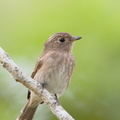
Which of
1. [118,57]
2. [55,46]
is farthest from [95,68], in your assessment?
[55,46]

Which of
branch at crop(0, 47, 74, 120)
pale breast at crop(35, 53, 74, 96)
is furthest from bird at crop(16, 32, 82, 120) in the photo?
branch at crop(0, 47, 74, 120)

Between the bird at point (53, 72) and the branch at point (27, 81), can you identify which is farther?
the bird at point (53, 72)

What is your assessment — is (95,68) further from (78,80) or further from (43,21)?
(43,21)

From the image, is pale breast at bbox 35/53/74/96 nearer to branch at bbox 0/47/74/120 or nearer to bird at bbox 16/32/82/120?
bird at bbox 16/32/82/120

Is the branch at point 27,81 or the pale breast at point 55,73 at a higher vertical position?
the pale breast at point 55,73

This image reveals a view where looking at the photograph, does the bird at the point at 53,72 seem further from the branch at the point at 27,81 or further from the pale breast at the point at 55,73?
the branch at the point at 27,81

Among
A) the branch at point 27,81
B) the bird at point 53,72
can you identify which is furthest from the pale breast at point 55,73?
the branch at point 27,81

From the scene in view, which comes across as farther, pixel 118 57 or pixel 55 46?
pixel 55 46

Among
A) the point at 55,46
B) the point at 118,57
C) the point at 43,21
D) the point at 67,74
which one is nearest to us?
the point at 118,57

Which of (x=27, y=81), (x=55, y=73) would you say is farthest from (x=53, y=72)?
(x=27, y=81)
